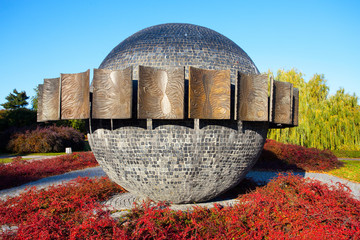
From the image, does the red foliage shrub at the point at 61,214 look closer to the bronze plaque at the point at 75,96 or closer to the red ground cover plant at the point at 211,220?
the red ground cover plant at the point at 211,220

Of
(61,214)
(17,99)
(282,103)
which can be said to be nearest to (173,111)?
(282,103)

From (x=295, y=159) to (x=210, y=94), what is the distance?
41.9ft

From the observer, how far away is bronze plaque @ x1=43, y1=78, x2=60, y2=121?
584cm

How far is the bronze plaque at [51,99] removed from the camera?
19.2 ft

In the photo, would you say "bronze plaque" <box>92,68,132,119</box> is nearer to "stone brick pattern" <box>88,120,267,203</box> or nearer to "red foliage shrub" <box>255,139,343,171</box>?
"stone brick pattern" <box>88,120,267,203</box>

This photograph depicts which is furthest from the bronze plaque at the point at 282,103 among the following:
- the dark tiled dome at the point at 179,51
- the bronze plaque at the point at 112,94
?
the bronze plaque at the point at 112,94

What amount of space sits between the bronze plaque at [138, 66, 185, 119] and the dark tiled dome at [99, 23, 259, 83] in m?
0.68

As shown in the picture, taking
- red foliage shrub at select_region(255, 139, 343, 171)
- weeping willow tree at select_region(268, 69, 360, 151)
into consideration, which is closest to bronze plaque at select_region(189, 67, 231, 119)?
red foliage shrub at select_region(255, 139, 343, 171)

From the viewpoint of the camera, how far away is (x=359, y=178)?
37.6 ft

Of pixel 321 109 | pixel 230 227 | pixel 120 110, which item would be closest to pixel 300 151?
pixel 321 109

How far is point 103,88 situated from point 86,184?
12.7 feet

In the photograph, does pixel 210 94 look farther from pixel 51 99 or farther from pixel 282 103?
pixel 51 99

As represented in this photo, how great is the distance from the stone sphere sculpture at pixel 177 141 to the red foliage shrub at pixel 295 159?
941cm

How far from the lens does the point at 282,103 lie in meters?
6.09
